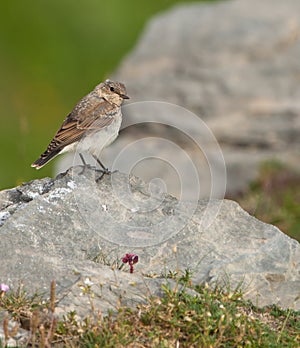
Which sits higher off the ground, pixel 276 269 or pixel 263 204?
pixel 263 204

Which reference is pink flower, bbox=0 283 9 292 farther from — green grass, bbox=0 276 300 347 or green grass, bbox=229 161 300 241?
green grass, bbox=229 161 300 241

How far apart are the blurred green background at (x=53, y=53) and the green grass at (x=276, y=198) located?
8339 mm

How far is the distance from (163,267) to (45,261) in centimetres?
107

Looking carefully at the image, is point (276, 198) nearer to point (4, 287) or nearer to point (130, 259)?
point (130, 259)

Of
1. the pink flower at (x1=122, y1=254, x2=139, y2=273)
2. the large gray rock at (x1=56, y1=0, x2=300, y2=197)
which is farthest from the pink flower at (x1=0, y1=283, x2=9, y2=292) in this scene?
the large gray rock at (x1=56, y1=0, x2=300, y2=197)

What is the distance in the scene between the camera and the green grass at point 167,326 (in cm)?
706

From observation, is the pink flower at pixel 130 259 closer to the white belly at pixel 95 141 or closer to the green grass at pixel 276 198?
the white belly at pixel 95 141

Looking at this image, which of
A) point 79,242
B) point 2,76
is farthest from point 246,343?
point 2,76

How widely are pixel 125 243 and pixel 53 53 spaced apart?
794 inches

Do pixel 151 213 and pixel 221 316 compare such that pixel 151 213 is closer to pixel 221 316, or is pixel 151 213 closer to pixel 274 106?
pixel 221 316

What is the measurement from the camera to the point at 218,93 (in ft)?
61.5

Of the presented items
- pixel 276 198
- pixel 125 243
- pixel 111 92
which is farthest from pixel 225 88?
pixel 125 243

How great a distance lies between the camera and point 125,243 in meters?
8.51

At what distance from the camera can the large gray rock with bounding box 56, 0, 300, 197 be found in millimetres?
18094
